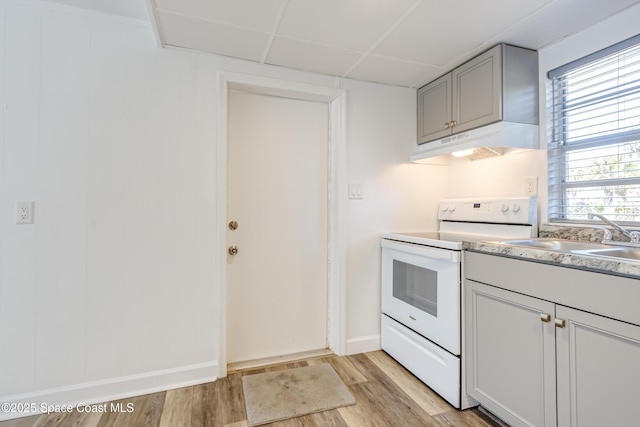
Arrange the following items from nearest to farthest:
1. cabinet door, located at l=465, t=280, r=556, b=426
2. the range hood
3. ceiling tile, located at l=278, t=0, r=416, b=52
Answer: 1. cabinet door, located at l=465, t=280, r=556, b=426
2. ceiling tile, located at l=278, t=0, r=416, b=52
3. the range hood

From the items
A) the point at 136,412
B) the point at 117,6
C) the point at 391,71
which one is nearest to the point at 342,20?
the point at 391,71

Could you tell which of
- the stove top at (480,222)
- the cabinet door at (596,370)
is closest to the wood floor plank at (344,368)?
the stove top at (480,222)

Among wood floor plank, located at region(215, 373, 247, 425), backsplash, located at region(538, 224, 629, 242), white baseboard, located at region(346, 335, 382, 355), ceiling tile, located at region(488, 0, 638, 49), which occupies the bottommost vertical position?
wood floor plank, located at region(215, 373, 247, 425)

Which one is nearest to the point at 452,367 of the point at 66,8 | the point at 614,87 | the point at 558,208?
the point at 558,208

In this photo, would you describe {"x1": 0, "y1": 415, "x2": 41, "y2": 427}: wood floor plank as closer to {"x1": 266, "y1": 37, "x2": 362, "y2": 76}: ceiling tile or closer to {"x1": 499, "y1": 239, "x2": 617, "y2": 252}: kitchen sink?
{"x1": 266, "y1": 37, "x2": 362, "y2": 76}: ceiling tile

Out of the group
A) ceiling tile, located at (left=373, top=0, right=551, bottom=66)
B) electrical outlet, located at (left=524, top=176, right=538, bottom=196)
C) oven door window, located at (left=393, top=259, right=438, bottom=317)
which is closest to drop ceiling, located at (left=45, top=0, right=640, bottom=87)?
ceiling tile, located at (left=373, top=0, right=551, bottom=66)

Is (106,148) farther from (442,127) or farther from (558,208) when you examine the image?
(558,208)

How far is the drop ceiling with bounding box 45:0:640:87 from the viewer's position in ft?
5.05

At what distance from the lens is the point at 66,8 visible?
172 cm

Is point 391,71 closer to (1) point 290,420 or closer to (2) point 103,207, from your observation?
(2) point 103,207

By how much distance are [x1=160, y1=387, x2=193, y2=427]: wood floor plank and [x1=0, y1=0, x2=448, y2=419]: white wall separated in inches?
3.7

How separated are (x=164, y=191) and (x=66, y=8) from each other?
1.13 metres

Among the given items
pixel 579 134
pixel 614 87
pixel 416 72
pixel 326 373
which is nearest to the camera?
pixel 614 87

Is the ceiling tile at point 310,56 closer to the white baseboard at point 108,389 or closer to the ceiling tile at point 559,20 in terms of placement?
the ceiling tile at point 559,20
